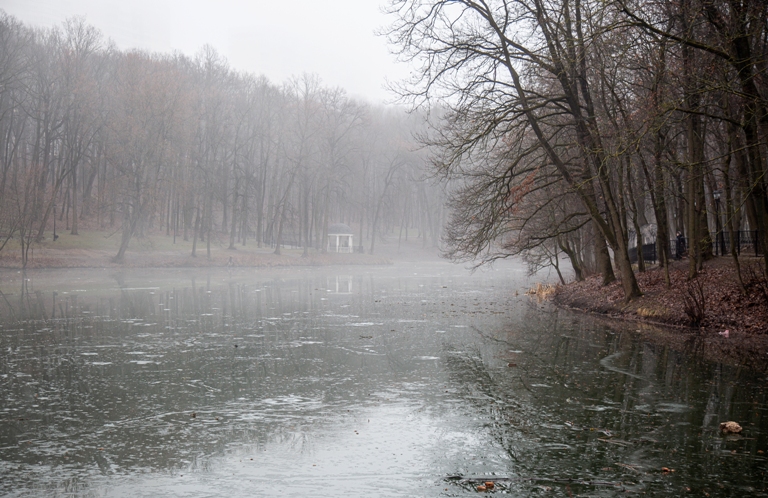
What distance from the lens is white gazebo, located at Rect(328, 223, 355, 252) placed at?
241 ft

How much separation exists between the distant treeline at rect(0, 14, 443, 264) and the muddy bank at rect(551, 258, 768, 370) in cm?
3480

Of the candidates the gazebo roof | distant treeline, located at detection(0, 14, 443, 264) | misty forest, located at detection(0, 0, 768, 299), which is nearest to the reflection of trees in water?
misty forest, located at detection(0, 0, 768, 299)

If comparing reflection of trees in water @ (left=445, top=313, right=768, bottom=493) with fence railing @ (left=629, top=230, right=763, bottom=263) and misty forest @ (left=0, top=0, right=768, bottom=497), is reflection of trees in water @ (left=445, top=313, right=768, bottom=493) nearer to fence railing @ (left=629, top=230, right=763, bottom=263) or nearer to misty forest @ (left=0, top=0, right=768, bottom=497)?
misty forest @ (left=0, top=0, right=768, bottom=497)

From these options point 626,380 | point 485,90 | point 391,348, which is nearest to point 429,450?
point 626,380

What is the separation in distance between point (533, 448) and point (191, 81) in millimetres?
56540

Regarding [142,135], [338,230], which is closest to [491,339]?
[142,135]

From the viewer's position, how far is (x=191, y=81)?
58.0 m

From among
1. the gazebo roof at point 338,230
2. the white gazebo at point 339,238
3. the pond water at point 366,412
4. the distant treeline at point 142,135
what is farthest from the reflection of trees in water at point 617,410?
the gazebo roof at point 338,230

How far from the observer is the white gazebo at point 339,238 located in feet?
241

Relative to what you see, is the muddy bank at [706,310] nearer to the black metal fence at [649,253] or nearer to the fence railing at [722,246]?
the fence railing at [722,246]

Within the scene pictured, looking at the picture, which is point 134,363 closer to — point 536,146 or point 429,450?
point 429,450

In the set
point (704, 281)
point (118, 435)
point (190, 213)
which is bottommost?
point (118, 435)

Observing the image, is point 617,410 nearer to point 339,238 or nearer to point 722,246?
point 722,246

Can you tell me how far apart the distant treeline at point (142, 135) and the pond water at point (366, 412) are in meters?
31.2
